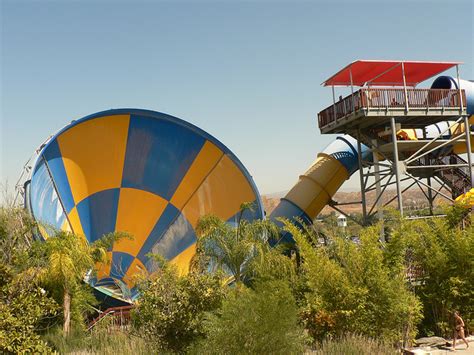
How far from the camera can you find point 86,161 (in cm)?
1614

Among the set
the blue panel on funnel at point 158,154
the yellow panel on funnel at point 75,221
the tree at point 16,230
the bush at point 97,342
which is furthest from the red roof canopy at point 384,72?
the bush at point 97,342

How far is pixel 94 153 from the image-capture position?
1627cm

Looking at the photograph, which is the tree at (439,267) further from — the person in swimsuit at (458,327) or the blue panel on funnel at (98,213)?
the blue panel on funnel at (98,213)

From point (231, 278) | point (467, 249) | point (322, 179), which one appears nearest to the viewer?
point (467, 249)

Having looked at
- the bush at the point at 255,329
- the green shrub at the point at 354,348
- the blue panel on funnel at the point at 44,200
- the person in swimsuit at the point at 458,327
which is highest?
the blue panel on funnel at the point at 44,200

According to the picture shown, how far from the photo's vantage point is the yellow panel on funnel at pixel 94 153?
1544 centimetres

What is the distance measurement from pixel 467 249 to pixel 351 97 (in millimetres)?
7067

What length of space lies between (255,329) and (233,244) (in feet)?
22.0

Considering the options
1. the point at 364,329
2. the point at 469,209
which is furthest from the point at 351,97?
the point at 364,329

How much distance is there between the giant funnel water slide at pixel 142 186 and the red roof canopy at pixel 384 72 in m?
4.89

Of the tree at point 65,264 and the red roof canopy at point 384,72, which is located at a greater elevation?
the red roof canopy at point 384,72

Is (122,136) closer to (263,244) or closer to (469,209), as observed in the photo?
(263,244)

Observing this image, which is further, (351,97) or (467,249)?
(351,97)

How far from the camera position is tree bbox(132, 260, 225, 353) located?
825 cm
